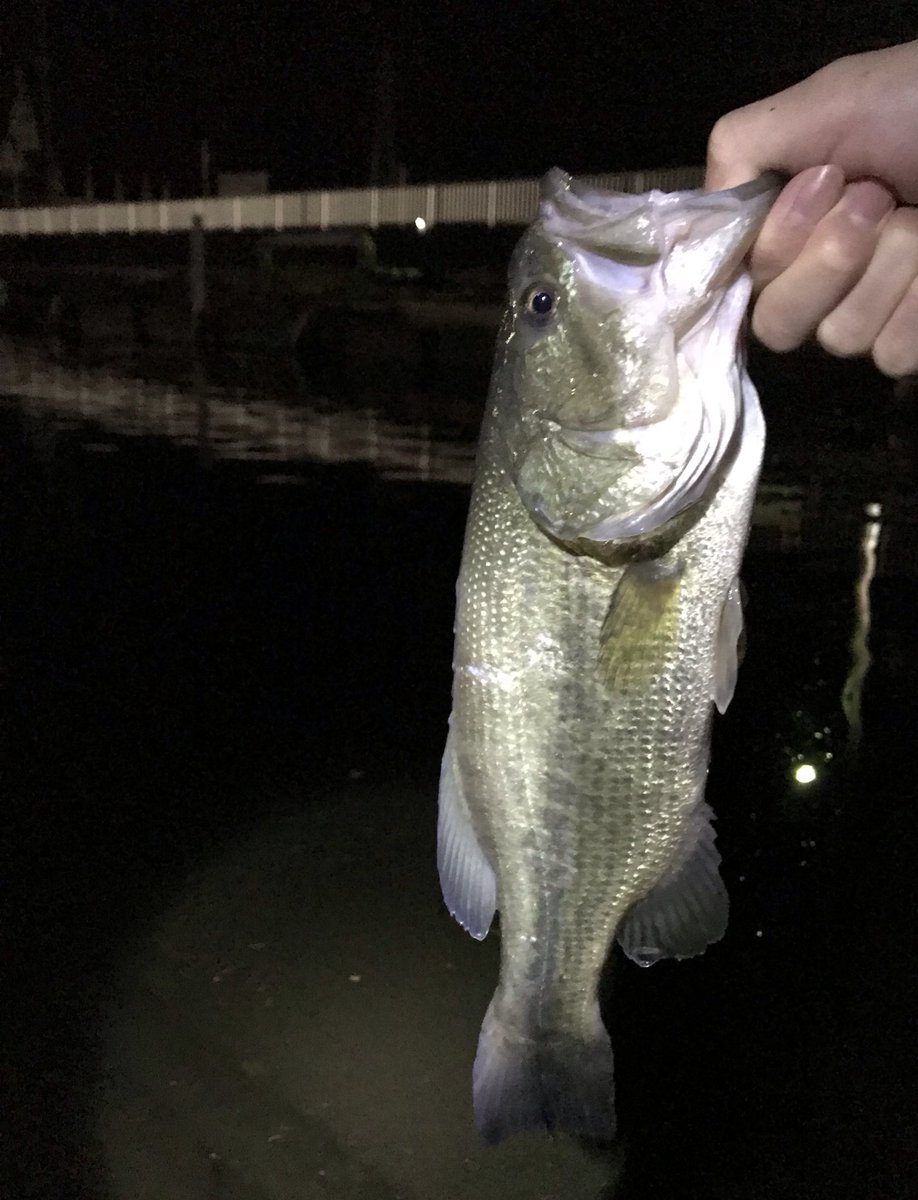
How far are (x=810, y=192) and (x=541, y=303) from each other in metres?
0.37

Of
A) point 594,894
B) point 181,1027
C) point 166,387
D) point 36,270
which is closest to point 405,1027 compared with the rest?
point 181,1027

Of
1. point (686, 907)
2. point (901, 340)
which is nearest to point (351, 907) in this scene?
point (686, 907)

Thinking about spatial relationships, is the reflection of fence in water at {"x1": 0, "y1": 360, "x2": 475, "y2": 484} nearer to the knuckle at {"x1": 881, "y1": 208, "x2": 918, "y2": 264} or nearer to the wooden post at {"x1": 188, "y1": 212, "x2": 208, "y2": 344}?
the wooden post at {"x1": 188, "y1": 212, "x2": 208, "y2": 344}

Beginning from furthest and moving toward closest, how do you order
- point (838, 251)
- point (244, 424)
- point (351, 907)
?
point (244, 424) < point (351, 907) < point (838, 251)

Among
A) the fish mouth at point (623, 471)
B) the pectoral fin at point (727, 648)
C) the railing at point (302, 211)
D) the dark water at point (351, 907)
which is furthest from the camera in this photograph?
the railing at point (302, 211)

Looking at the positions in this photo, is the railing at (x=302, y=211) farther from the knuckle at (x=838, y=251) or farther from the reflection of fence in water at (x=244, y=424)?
the knuckle at (x=838, y=251)

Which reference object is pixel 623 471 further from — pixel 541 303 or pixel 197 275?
pixel 197 275

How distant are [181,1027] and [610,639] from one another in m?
2.02

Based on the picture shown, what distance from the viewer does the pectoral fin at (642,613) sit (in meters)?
1.03

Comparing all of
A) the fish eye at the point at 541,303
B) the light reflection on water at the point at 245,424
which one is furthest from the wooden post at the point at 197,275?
the fish eye at the point at 541,303

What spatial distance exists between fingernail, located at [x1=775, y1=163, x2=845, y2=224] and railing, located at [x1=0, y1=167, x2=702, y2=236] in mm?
9644

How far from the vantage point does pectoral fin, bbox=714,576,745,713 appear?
1066mm

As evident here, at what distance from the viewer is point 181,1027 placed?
2373 mm

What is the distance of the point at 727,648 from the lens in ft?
3.52
